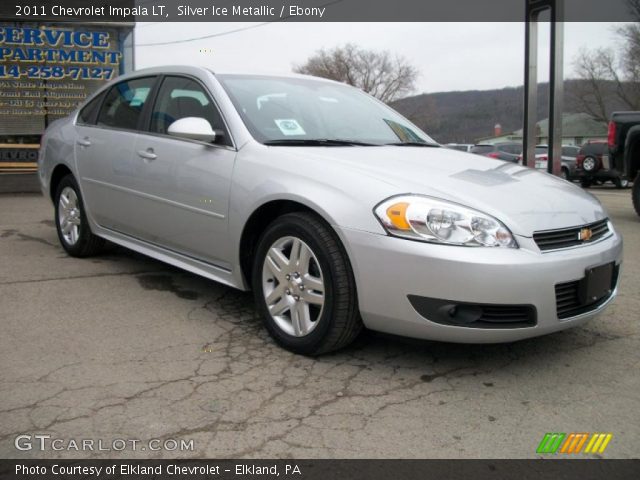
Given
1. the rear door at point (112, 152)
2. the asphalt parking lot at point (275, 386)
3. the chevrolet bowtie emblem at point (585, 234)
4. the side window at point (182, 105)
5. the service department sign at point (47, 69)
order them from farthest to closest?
the service department sign at point (47, 69), the rear door at point (112, 152), the side window at point (182, 105), the chevrolet bowtie emblem at point (585, 234), the asphalt parking lot at point (275, 386)

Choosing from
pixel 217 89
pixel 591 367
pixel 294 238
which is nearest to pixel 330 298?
pixel 294 238

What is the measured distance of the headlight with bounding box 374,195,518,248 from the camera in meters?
2.72

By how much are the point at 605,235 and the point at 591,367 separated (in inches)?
27.9

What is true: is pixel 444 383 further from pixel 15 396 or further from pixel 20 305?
pixel 20 305

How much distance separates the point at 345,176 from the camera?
2.98 meters

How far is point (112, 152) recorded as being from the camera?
4520mm

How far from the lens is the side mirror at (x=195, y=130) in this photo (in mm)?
3498

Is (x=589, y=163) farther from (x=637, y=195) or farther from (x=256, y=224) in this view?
(x=256, y=224)

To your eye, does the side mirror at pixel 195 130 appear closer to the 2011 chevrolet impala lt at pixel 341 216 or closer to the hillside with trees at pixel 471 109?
the 2011 chevrolet impala lt at pixel 341 216

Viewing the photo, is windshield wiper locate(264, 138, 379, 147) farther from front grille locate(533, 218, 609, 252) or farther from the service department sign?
the service department sign

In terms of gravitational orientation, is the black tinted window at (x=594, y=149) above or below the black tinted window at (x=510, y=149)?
below

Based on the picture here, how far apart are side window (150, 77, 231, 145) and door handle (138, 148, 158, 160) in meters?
0.16

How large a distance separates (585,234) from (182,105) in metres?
2.60

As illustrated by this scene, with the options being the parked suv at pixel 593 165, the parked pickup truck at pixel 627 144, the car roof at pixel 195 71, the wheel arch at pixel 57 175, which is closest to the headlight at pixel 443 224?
the car roof at pixel 195 71
